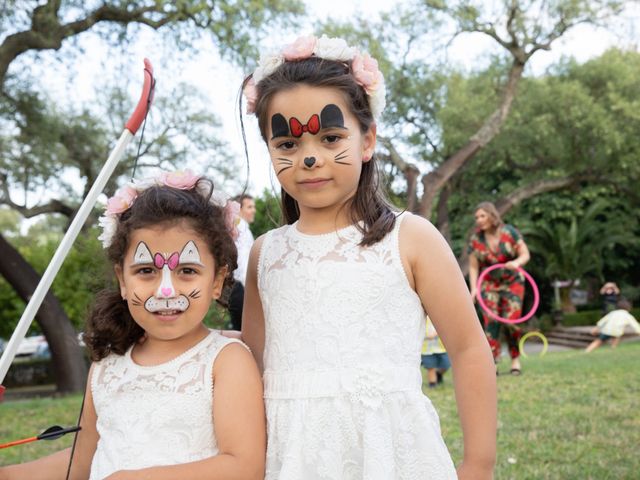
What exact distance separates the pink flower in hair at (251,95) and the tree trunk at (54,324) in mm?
11201

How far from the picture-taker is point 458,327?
2.19 meters

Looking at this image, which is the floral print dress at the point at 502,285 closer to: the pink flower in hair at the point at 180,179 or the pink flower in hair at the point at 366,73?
the pink flower in hair at the point at 366,73

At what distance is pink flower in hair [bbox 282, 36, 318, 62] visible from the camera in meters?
2.29

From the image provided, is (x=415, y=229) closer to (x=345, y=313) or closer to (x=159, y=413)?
(x=345, y=313)

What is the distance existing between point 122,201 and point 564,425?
164 inches

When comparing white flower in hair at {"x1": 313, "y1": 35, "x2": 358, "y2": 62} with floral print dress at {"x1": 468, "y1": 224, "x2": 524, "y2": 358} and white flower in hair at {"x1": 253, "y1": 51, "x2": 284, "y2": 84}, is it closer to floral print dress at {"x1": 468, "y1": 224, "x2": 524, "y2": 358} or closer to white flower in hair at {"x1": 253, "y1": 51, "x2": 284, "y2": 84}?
white flower in hair at {"x1": 253, "y1": 51, "x2": 284, "y2": 84}

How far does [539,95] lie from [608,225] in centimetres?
829

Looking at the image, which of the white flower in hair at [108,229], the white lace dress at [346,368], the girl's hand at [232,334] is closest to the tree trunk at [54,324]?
the girl's hand at [232,334]

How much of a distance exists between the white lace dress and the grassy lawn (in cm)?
227

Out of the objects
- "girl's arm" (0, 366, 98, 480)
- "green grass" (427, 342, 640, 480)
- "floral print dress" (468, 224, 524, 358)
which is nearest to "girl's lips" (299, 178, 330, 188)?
"girl's arm" (0, 366, 98, 480)

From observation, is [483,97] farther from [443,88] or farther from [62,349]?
[62,349]

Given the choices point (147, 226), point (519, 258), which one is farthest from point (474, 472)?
point (519, 258)

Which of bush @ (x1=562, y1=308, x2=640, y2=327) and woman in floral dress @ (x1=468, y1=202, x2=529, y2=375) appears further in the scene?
bush @ (x1=562, y1=308, x2=640, y2=327)

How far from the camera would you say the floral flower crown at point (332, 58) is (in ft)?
7.49
